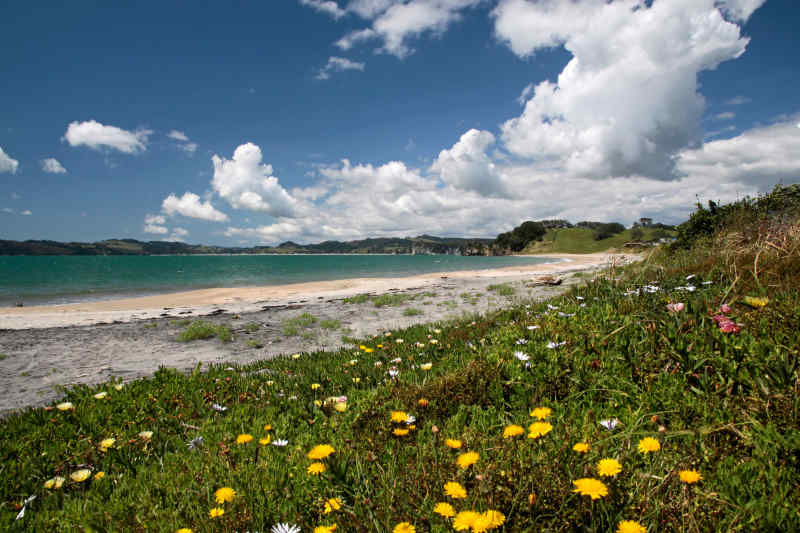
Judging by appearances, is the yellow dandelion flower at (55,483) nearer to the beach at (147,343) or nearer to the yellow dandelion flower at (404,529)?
the yellow dandelion flower at (404,529)

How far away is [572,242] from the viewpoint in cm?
16988

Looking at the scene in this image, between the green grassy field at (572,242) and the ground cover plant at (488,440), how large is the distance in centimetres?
16721

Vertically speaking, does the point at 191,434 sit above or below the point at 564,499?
below

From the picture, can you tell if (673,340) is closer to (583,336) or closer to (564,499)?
(583,336)

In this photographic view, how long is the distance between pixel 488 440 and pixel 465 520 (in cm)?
90

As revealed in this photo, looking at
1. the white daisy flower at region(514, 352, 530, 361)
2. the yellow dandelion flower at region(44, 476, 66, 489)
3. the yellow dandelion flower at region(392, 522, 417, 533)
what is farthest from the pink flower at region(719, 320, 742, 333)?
the yellow dandelion flower at region(44, 476, 66, 489)

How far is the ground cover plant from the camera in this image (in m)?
1.53

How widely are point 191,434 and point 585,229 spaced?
217 metres

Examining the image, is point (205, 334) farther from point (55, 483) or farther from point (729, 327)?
point (729, 327)

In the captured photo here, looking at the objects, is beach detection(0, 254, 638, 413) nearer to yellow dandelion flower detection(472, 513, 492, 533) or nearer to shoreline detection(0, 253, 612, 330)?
shoreline detection(0, 253, 612, 330)

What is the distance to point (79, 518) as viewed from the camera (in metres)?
2.02

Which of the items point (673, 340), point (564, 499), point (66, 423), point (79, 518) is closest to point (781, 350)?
point (673, 340)

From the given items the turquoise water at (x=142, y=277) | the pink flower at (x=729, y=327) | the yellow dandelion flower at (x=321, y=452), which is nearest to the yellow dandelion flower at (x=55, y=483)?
the yellow dandelion flower at (x=321, y=452)

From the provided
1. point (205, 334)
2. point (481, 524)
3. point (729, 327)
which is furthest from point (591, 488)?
point (205, 334)
